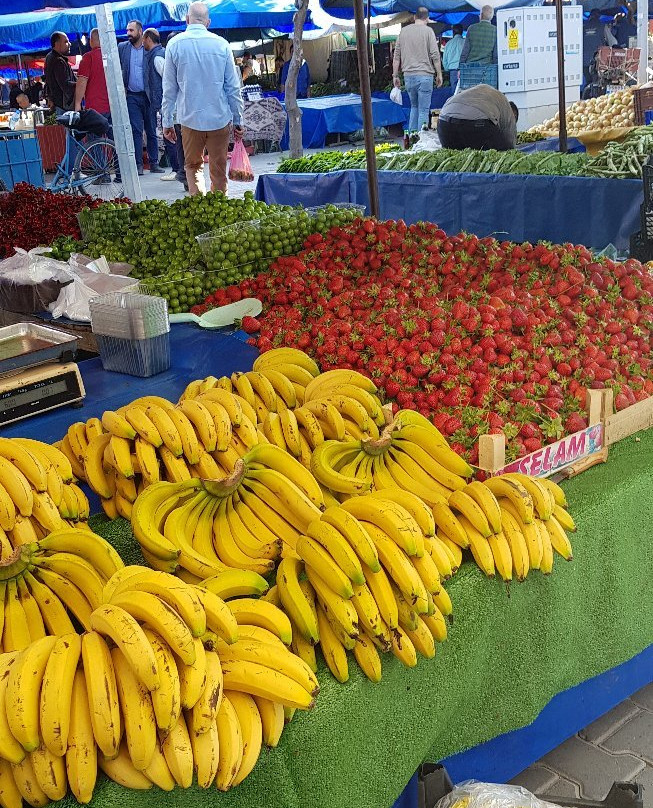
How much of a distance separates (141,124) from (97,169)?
2353mm

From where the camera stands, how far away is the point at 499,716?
221cm

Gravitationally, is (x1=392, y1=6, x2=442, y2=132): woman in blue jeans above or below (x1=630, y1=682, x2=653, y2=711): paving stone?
above

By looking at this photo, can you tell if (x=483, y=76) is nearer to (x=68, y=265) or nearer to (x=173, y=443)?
(x=68, y=265)

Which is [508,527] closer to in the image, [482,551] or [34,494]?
[482,551]

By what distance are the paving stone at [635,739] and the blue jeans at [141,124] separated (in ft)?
43.5

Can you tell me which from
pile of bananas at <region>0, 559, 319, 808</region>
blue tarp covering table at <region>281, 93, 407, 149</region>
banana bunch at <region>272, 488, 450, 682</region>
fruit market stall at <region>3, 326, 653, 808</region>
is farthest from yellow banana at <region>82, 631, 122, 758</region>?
blue tarp covering table at <region>281, 93, 407, 149</region>

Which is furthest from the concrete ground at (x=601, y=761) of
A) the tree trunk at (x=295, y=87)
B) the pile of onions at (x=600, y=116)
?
the tree trunk at (x=295, y=87)

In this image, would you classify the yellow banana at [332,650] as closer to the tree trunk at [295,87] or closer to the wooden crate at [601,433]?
the wooden crate at [601,433]

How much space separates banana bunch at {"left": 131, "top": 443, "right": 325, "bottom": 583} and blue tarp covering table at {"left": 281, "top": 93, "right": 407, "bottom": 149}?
16.3 m

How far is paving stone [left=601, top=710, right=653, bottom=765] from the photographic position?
2609mm

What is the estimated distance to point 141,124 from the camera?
586 inches

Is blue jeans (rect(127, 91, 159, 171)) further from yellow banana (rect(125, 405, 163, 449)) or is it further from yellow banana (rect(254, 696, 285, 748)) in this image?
yellow banana (rect(254, 696, 285, 748))

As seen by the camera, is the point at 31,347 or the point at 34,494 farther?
the point at 31,347

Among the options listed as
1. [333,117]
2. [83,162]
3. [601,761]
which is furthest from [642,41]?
[601,761]
